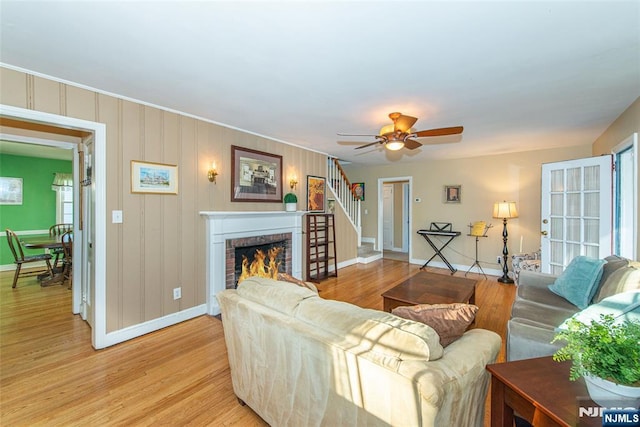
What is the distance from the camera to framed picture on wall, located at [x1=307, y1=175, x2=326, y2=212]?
5039 mm

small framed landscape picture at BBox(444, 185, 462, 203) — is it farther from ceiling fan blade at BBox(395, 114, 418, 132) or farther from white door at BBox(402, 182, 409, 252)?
ceiling fan blade at BBox(395, 114, 418, 132)

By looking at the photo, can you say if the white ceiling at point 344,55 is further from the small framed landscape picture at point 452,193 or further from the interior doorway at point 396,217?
the interior doorway at point 396,217

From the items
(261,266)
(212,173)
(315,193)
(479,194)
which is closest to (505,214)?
(479,194)

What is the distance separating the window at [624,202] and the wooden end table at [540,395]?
10.0 feet

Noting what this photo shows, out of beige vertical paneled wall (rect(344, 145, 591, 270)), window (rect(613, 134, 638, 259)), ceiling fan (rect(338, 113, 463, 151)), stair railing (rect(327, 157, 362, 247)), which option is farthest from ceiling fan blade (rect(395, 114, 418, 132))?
beige vertical paneled wall (rect(344, 145, 591, 270))

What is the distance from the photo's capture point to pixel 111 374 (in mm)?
2156

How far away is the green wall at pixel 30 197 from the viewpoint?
5152mm

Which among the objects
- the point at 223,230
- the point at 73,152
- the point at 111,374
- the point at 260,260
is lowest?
the point at 111,374

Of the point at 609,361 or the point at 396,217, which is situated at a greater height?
the point at 396,217

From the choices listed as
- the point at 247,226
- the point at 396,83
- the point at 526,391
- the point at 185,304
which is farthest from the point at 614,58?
the point at 185,304

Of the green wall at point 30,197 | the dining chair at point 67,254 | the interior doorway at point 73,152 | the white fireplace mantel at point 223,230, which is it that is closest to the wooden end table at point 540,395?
the white fireplace mantel at point 223,230

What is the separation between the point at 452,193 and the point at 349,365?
5.49 meters

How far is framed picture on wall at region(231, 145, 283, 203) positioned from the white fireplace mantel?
0.29 m

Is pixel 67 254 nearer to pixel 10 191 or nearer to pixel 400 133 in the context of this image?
pixel 10 191
